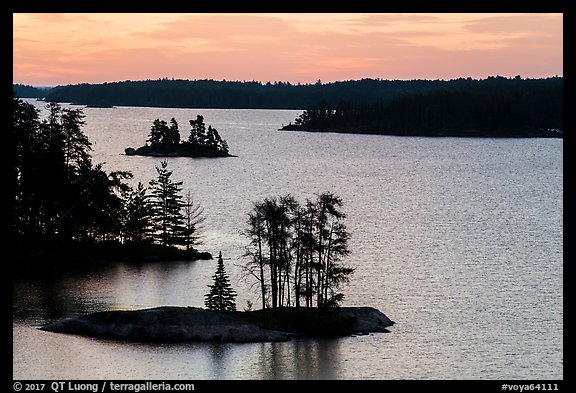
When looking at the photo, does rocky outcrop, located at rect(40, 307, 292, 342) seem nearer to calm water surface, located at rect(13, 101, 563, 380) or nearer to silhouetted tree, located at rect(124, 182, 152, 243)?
calm water surface, located at rect(13, 101, 563, 380)

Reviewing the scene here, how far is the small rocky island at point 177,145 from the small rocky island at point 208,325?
→ 132501 mm

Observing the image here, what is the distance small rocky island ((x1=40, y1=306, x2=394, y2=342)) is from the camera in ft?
139

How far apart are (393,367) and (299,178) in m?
102

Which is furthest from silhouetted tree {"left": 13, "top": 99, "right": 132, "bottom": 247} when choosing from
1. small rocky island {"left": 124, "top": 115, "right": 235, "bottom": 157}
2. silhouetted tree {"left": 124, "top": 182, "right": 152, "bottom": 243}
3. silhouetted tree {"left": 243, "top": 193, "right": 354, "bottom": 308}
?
small rocky island {"left": 124, "top": 115, "right": 235, "bottom": 157}

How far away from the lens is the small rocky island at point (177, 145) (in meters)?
179

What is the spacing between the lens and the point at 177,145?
184m

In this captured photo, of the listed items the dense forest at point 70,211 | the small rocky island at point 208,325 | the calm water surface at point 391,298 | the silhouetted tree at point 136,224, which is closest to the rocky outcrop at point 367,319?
the small rocky island at point 208,325

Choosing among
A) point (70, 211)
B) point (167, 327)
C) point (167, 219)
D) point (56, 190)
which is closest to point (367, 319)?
point (167, 327)

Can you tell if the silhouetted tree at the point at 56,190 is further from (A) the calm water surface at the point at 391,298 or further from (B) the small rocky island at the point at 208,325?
(B) the small rocky island at the point at 208,325

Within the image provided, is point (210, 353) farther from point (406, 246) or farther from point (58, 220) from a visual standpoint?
point (406, 246)

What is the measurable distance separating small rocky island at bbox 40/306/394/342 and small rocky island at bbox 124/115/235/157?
5217 inches
